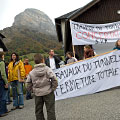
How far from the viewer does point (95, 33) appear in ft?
26.9

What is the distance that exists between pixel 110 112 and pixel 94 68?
2.56 metres

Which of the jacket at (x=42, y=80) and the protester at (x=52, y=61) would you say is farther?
the protester at (x=52, y=61)

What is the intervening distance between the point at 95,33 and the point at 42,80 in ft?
19.4

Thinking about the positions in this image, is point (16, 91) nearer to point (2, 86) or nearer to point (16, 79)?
point (16, 79)

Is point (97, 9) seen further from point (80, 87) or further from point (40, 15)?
point (40, 15)

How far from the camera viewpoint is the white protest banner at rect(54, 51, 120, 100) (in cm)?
552

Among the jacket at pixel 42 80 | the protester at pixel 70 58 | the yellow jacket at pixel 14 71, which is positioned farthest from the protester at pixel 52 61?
the jacket at pixel 42 80

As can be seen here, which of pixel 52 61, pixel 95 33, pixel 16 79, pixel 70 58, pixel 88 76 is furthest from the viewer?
pixel 95 33

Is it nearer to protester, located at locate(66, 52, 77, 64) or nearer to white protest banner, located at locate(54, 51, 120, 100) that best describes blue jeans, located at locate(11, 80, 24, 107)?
white protest banner, located at locate(54, 51, 120, 100)

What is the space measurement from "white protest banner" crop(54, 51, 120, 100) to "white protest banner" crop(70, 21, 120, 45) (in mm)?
2288

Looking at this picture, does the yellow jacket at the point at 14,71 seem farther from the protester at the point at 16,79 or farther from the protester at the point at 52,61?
the protester at the point at 52,61

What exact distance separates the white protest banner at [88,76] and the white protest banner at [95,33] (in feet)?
7.51

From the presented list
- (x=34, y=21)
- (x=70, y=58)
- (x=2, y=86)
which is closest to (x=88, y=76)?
(x=70, y=58)

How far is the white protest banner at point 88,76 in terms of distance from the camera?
552 cm
